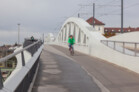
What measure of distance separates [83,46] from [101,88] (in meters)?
18.8

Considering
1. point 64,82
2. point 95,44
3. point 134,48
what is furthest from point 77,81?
point 95,44

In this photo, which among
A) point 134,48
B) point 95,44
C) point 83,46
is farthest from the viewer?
point 83,46

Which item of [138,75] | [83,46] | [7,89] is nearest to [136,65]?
[138,75]

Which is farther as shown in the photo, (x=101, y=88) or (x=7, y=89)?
(x=101, y=88)

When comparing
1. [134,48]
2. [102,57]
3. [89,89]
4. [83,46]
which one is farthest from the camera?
[83,46]

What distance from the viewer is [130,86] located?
8.59 metres

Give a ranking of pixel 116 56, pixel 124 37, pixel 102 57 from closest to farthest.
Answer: pixel 116 56, pixel 102 57, pixel 124 37

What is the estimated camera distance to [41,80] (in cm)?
937

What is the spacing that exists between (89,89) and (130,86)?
1.56 m

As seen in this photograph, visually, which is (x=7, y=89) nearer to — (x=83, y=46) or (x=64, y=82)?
(x=64, y=82)

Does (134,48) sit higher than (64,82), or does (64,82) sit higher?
(134,48)

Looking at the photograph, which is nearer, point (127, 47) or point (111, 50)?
point (127, 47)

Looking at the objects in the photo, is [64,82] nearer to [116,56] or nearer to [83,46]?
[116,56]

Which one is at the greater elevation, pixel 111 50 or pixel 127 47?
pixel 127 47
